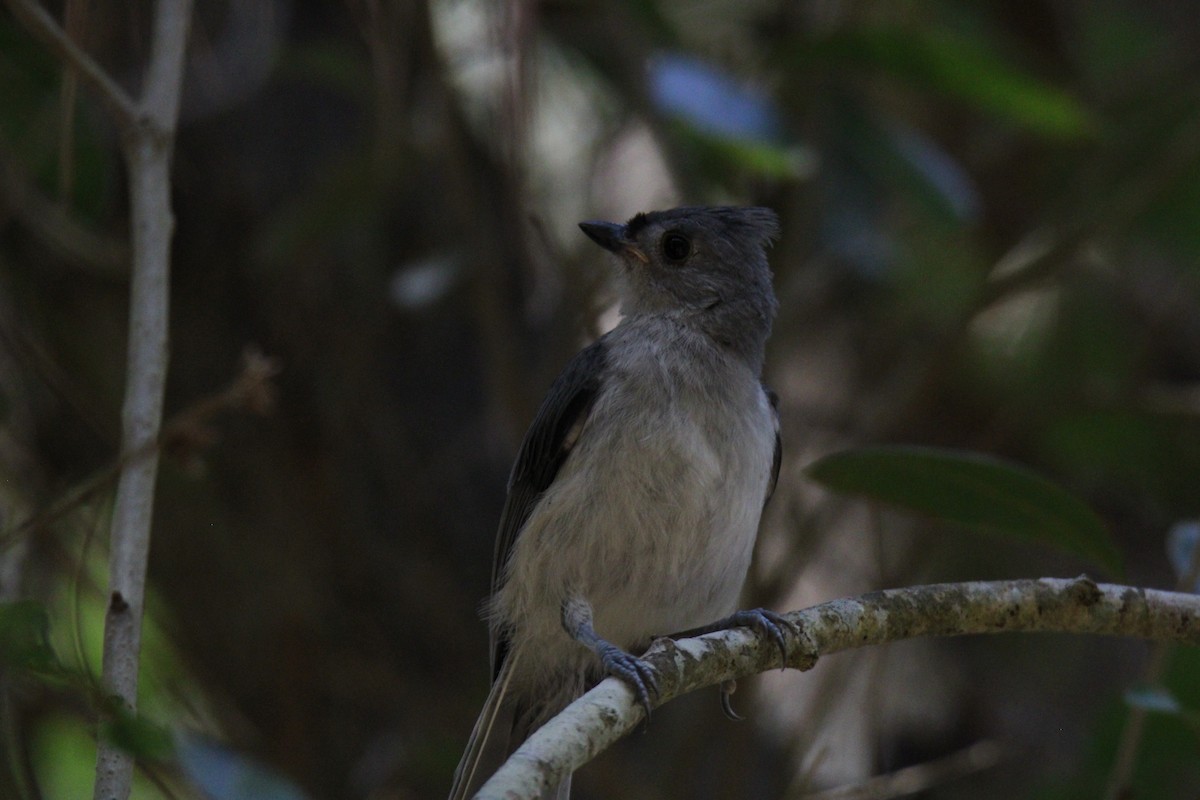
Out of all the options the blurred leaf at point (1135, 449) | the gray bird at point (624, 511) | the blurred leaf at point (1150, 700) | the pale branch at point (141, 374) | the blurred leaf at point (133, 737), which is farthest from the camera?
the blurred leaf at point (1135, 449)

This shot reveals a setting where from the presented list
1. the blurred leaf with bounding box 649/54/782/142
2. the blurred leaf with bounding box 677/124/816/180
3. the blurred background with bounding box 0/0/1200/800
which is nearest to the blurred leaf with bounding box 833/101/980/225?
the blurred background with bounding box 0/0/1200/800

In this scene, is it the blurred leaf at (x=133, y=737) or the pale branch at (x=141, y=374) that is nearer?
the blurred leaf at (x=133, y=737)

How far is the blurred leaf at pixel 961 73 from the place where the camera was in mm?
3656

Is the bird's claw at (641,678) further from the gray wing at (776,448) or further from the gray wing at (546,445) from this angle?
the gray wing at (776,448)

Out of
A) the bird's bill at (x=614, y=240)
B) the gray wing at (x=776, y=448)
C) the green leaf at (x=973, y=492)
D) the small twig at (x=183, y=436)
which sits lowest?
the green leaf at (x=973, y=492)

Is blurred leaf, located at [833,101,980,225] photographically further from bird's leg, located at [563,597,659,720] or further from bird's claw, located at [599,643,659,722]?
bird's claw, located at [599,643,659,722]

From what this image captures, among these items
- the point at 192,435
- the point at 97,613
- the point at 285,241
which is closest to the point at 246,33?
the point at 285,241

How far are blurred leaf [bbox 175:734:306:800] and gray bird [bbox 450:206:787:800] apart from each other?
25.8 inches

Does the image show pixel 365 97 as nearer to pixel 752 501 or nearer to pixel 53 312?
pixel 53 312

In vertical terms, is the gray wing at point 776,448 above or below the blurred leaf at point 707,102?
below

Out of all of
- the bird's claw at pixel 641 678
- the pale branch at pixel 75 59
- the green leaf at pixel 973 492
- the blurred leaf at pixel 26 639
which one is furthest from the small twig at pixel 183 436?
the green leaf at pixel 973 492

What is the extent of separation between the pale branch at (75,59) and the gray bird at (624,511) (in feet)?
3.88

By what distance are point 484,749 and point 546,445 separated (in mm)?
724

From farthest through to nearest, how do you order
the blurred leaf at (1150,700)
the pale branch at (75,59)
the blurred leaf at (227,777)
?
1. the blurred leaf at (1150,700)
2. the pale branch at (75,59)
3. the blurred leaf at (227,777)
